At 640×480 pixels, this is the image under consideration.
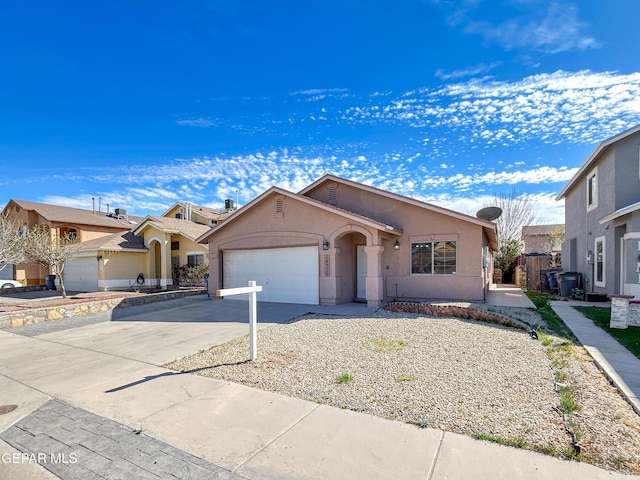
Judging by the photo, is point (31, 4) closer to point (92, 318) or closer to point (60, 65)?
point (60, 65)

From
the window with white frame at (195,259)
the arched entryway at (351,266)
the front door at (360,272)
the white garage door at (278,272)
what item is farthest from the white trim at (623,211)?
Answer: the window with white frame at (195,259)

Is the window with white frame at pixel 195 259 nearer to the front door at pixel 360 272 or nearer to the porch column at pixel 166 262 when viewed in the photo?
the porch column at pixel 166 262

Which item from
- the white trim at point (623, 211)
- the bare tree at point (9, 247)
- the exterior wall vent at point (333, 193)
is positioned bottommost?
the bare tree at point (9, 247)

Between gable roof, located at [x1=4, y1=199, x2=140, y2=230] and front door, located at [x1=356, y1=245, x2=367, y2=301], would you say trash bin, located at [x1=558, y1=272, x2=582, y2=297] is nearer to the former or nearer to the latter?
front door, located at [x1=356, y1=245, x2=367, y2=301]

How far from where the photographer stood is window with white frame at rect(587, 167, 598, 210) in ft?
46.7

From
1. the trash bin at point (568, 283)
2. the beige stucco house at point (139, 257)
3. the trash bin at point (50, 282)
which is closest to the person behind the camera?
the trash bin at point (568, 283)

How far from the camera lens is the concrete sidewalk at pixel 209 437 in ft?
9.71

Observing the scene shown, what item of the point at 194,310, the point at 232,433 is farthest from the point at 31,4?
the point at 232,433

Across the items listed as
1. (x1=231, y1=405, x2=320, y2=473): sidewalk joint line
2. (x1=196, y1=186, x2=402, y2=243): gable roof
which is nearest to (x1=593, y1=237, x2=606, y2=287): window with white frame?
(x1=196, y1=186, x2=402, y2=243): gable roof

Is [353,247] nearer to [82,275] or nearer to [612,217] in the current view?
[612,217]

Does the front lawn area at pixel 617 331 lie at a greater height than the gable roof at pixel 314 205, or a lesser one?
lesser

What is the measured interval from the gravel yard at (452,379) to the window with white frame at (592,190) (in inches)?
411

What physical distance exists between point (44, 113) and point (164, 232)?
28.5ft

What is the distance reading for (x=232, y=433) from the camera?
3623mm
